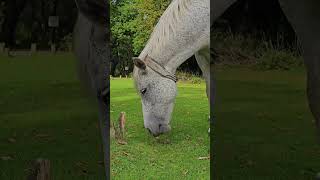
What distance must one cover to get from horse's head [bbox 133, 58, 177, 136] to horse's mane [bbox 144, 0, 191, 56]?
0.09 metres

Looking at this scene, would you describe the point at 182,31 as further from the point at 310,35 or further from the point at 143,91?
the point at 310,35

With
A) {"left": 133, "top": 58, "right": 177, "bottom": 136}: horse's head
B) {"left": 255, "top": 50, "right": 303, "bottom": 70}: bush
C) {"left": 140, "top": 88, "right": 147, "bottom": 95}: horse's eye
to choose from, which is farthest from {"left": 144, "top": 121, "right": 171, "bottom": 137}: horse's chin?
{"left": 255, "top": 50, "right": 303, "bottom": 70}: bush

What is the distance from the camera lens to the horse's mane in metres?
1.58

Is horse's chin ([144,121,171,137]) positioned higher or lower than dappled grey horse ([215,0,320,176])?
lower

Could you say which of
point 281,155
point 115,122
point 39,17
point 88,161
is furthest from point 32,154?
point 281,155

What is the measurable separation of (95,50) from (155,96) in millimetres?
282

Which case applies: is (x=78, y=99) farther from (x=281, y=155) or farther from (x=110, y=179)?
(x=281, y=155)

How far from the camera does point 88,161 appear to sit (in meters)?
1.58

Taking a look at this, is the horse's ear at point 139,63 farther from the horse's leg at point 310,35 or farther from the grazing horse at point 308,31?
the horse's leg at point 310,35

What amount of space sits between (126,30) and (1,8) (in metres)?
0.44

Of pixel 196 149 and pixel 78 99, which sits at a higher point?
pixel 78 99

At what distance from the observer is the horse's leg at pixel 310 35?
1.54m

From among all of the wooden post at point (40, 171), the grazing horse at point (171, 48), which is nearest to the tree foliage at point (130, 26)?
the grazing horse at point (171, 48)

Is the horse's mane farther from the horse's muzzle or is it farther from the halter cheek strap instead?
the horse's muzzle
